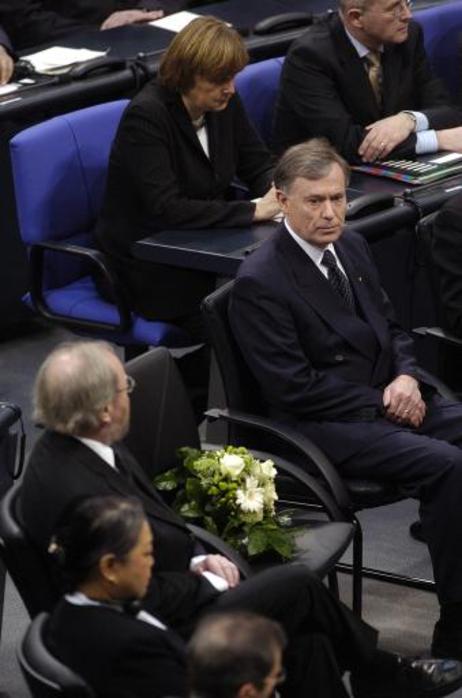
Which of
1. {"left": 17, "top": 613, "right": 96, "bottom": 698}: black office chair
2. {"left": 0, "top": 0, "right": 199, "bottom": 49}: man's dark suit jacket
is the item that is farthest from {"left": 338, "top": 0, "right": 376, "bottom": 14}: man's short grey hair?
{"left": 17, "top": 613, "right": 96, "bottom": 698}: black office chair

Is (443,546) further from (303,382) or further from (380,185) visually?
(380,185)

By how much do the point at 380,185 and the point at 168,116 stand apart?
0.83 metres

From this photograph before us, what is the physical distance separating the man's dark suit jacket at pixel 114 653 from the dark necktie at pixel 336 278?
173 centimetres

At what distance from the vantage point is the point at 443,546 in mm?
4934

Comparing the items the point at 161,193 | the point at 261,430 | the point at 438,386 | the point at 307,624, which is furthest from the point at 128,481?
the point at 161,193

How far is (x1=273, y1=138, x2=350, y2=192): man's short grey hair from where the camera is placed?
204 inches

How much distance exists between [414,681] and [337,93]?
2.89 metres

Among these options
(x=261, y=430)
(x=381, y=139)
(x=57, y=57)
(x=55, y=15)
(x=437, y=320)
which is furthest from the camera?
(x=55, y=15)

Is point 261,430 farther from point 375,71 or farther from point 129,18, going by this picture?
point 129,18

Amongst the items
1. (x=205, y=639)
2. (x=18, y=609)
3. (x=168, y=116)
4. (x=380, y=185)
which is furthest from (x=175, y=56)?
(x=205, y=639)

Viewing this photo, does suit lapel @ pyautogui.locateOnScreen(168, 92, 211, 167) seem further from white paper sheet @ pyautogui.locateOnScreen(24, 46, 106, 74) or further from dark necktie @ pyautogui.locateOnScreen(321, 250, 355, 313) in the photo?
white paper sheet @ pyautogui.locateOnScreen(24, 46, 106, 74)

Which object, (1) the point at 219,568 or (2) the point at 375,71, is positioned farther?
(2) the point at 375,71

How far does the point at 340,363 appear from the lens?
5.22m

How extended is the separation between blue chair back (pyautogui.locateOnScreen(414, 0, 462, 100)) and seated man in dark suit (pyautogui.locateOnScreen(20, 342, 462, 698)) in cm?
396
